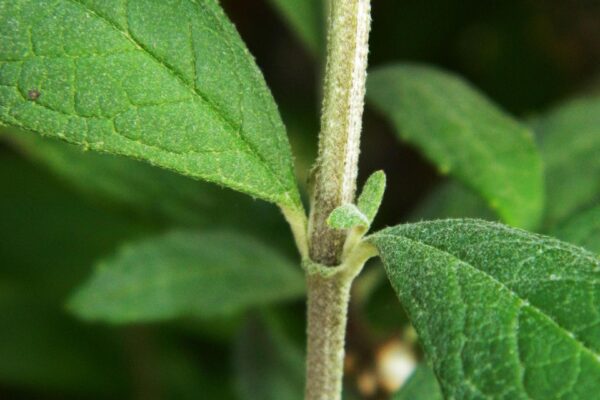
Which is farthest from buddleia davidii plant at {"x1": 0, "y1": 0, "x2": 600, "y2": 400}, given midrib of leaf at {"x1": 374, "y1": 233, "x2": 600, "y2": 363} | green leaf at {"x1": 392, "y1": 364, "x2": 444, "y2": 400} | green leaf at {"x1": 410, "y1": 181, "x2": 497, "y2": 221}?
green leaf at {"x1": 410, "y1": 181, "x2": 497, "y2": 221}

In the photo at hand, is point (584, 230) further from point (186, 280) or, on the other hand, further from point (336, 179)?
point (186, 280)

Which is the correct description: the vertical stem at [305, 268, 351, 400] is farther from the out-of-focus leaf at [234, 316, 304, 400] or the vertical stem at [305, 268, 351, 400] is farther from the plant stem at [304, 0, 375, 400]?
the out-of-focus leaf at [234, 316, 304, 400]

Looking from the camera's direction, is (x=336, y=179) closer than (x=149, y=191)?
Yes

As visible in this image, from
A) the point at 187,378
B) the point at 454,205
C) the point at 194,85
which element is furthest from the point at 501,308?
the point at 187,378

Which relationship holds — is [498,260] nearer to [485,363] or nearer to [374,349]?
[485,363]

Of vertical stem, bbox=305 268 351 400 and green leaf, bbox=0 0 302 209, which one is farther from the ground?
green leaf, bbox=0 0 302 209
